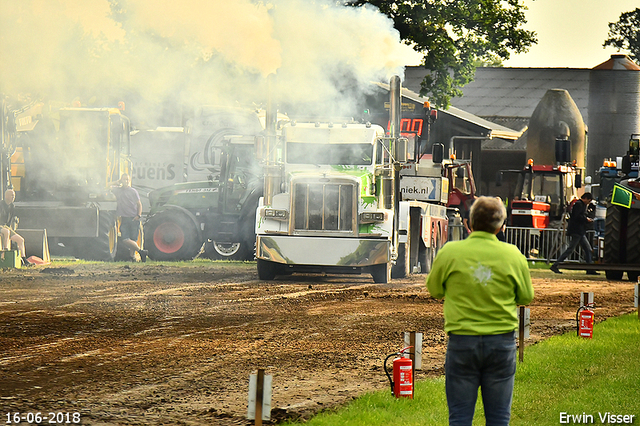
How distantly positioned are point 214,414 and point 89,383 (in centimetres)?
152

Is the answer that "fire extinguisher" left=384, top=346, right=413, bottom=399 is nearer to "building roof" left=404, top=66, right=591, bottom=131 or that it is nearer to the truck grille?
the truck grille

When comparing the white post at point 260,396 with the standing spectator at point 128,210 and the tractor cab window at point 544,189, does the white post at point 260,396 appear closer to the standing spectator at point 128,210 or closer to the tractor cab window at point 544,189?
the standing spectator at point 128,210

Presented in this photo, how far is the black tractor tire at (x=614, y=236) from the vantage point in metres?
21.3

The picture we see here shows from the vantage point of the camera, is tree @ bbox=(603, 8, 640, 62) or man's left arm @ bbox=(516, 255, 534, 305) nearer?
man's left arm @ bbox=(516, 255, 534, 305)

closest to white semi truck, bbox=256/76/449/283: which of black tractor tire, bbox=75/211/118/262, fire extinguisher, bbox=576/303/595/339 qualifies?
black tractor tire, bbox=75/211/118/262

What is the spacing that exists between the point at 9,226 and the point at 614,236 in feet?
44.0

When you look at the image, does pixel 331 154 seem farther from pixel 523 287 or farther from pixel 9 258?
pixel 523 287

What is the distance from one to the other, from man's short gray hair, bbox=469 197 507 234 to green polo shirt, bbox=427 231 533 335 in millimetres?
56

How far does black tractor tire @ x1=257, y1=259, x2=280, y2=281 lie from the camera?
19078mm

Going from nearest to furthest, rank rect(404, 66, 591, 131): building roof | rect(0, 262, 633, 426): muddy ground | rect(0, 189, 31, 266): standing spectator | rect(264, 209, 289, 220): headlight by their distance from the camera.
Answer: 1. rect(0, 262, 633, 426): muddy ground
2. rect(264, 209, 289, 220): headlight
3. rect(0, 189, 31, 266): standing spectator
4. rect(404, 66, 591, 131): building roof

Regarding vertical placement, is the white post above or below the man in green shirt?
below

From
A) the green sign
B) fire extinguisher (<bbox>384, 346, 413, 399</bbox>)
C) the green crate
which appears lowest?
the green crate

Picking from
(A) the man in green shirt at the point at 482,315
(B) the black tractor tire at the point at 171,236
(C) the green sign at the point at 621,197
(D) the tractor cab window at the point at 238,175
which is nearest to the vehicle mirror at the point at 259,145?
(D) the tractor cab window at the point at 238,175

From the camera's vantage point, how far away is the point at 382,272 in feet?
62.0
